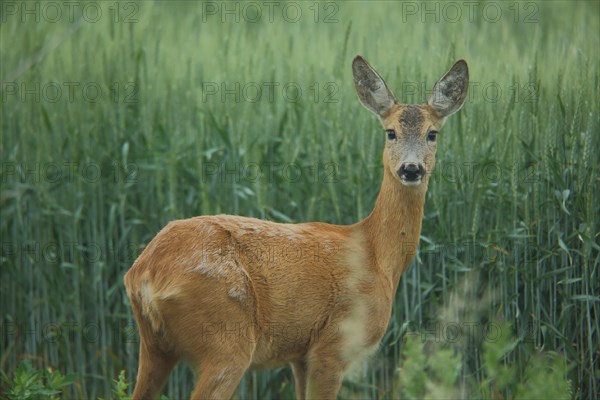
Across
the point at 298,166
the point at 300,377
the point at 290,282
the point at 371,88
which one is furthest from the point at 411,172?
the point at 298,166

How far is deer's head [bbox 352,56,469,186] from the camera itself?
20.5 feet

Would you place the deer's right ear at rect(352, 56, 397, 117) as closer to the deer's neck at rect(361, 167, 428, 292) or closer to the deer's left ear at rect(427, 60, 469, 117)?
the deer's left ear at rect(427, 60, 469, 117)

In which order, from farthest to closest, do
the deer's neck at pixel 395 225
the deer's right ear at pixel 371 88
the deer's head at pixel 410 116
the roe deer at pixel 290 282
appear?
1. the deer's right ear at pixel 371 88
2. the deer's neck at pixel 395 225
3. the deer's head at pixel 410 116
4. the roe deer at pixel 290 282

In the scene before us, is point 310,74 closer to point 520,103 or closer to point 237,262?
point 520,103

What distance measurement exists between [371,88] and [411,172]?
2.95 ft

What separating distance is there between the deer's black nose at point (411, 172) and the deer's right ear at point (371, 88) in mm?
723

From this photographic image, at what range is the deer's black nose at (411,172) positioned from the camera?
6.12 meters

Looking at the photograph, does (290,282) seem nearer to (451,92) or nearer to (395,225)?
(395,225)

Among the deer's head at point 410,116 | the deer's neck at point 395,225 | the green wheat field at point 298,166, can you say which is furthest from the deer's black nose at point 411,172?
the green wheat field at point 298,166

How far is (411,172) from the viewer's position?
6125mm

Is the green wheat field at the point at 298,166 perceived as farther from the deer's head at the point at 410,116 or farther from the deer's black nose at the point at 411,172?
the deer's black nose at the point at 411,172

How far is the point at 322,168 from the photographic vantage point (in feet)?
26.1

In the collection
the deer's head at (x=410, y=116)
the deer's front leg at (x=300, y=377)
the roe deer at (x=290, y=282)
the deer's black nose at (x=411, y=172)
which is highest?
the deer's head at (x=410, y=116)

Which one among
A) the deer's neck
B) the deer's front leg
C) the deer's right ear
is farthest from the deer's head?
the deer's front leg
